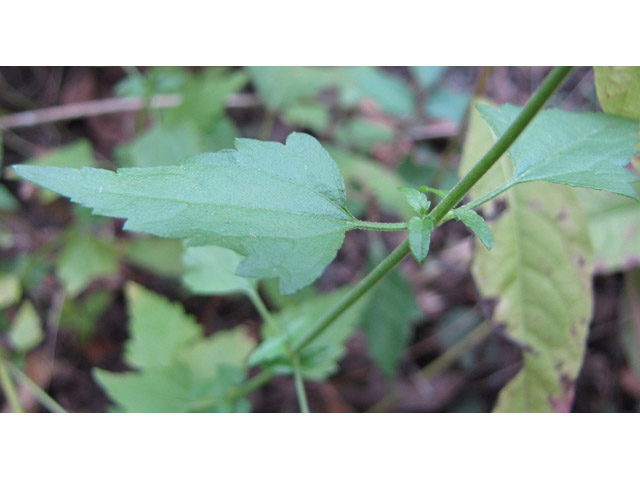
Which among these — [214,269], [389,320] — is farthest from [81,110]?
[389,320]

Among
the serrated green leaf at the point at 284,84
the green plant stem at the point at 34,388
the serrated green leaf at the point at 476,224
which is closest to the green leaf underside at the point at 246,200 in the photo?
the serrated green leaf at the point at 476,224

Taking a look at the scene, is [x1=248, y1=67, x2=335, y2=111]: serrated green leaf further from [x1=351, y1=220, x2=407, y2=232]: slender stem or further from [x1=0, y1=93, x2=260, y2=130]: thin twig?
[x1=351, y1=220, x2=407, y2=232]: slender stem

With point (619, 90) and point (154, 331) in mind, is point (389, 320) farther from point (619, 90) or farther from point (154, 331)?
point (619, 90)

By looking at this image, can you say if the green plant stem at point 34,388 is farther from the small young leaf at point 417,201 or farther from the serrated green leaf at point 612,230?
the serrated green leaf at point 612,230

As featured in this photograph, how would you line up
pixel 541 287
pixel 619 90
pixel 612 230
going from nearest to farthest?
pixel 619 90
pixel 541 287
pixel 612 230

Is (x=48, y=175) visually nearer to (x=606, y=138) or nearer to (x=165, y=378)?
(x=165, y=378)

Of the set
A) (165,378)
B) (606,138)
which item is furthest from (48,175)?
(606,138)
